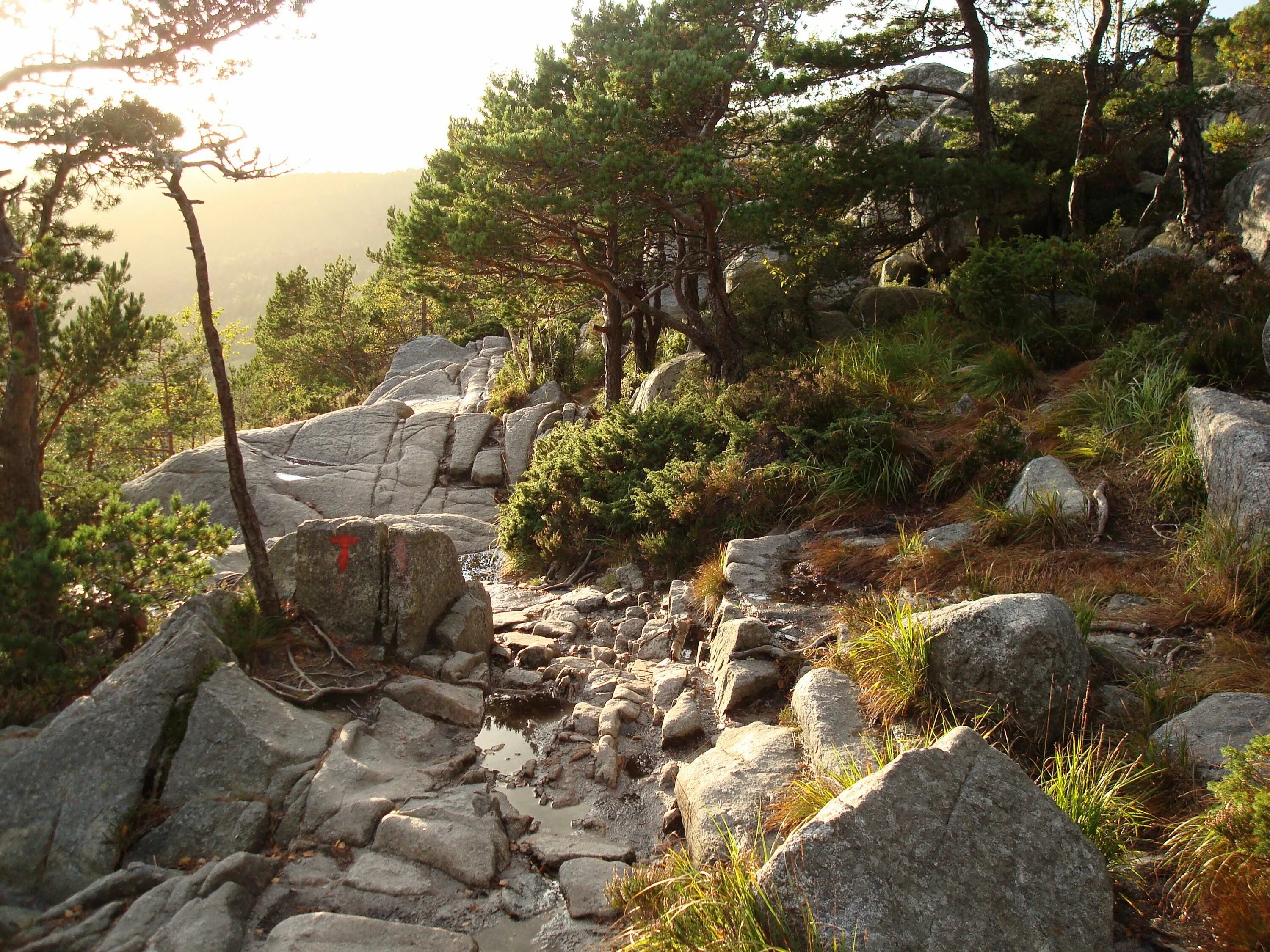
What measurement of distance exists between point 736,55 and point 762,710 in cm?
1009

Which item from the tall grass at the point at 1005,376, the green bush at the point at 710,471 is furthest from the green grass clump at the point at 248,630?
the tall grass at the point at 1005,376

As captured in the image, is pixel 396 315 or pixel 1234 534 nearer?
pixel 1234 534

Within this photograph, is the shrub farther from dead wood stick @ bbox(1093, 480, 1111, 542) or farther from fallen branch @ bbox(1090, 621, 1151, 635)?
dead wood stick @ bbox(1093, 480, 1111, 542)

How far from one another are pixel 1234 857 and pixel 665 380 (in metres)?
13.4

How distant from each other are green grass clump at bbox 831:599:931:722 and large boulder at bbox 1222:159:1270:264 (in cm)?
950

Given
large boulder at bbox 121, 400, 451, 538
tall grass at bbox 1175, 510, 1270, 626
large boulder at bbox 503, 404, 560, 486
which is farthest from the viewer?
large boulder at bbox 503, 404, 560, 486

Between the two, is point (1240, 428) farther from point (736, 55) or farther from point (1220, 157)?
point (1220, 157)

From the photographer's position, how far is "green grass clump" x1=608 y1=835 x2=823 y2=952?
135 inches

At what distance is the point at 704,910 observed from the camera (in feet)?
12.8

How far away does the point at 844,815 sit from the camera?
350 cm

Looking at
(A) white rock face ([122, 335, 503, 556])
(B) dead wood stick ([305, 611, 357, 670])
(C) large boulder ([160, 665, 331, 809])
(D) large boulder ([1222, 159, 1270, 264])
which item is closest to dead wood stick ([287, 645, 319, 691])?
(B) dead wood stick ([305, 611, 357, 670])

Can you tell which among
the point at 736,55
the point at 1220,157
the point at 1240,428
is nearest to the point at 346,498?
the point at 736,55

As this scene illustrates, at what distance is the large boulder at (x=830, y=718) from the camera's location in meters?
5.19

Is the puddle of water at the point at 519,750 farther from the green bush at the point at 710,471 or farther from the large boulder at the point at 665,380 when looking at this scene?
the large boulder at the point at 665,380
